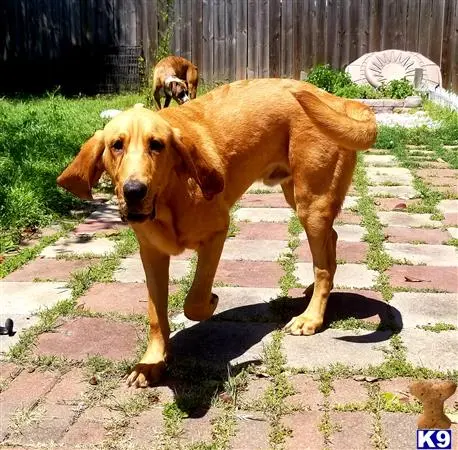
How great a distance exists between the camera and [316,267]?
13.1 ft

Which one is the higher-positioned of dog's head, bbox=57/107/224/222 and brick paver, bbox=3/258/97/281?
dog's head, bbox=57/107/224/222

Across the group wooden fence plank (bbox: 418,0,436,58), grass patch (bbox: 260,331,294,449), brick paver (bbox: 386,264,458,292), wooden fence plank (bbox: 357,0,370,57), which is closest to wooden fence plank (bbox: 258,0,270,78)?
wooden fence plank (bbox: 357,0,370,57)

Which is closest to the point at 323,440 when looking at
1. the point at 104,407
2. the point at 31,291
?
the point at 104,407

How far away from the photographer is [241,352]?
11.8 ft

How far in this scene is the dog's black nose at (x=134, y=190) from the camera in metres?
2.78

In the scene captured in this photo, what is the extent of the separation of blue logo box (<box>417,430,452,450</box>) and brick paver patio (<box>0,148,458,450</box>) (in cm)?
27

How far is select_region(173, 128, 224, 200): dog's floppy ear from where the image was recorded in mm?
3189

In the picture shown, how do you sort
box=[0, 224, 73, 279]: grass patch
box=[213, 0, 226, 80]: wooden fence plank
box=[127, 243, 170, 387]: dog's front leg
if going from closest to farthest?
box=[127, 243, 170, 387]: dog's front leg, box=[0, 224, 73, 279]: grass patch, box=[213, 0, 226, 80]: wooden fence plank

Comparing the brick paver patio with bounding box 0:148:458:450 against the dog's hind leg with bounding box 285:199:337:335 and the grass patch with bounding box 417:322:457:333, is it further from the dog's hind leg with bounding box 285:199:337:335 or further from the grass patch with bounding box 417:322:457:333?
the dog's hind leg with bounding box 285:199:337:335

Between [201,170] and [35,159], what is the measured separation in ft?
15.4

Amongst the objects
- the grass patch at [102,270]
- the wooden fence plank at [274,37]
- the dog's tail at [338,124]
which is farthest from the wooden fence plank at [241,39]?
the dog's tail at [338,124]

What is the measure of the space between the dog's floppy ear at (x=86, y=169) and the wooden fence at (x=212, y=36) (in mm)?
11475

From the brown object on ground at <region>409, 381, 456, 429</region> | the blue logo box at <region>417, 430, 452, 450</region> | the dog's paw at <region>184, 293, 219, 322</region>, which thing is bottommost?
the dog's paw at <region>184, 293, 219, 322</region>

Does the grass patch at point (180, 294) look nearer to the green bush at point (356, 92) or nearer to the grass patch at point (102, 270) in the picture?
the grass patch at point (102, 270)
